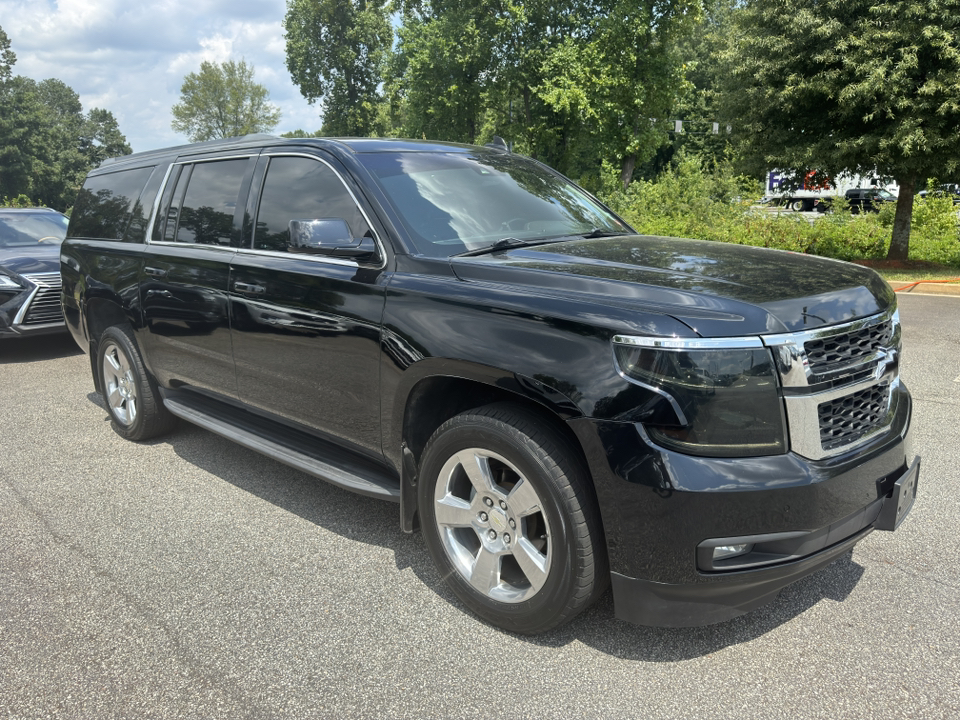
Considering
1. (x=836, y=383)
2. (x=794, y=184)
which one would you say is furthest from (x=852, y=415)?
(x=794, y=184)

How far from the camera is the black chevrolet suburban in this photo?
8.14 ft

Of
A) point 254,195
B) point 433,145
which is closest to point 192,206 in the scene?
point 254,195

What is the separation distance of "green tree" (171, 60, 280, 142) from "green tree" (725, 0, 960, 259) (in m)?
73.1

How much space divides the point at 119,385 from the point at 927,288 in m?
12.6

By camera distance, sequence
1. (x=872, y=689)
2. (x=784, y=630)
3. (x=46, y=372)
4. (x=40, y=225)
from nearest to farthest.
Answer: (x=872, y=689) → (x=784, y=630) → (x=46, y=372) → (x=40, y=225)

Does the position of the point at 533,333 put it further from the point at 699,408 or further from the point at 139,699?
the point at 139,699

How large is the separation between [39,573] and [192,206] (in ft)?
7.34

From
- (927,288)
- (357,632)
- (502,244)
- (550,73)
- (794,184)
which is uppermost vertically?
(550,73)

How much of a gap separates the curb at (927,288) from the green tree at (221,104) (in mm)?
77767

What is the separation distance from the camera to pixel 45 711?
2.62 meters

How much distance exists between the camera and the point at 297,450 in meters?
3.95

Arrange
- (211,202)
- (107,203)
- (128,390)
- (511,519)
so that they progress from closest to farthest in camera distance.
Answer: (511,519) < (211,202) < (128,390) < (107,203)

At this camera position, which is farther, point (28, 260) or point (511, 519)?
point (28, 260)

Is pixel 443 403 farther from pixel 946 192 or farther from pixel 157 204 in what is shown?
pixel 946 192
